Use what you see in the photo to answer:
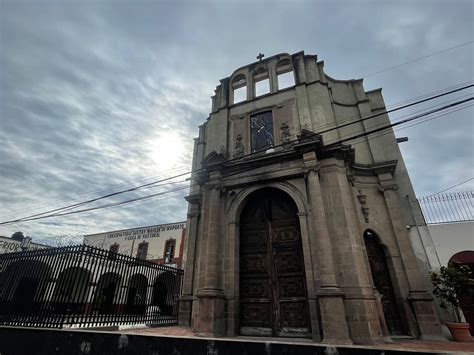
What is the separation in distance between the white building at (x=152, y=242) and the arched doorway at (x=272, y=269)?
17697 millimetres

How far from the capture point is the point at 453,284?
25.7 ft

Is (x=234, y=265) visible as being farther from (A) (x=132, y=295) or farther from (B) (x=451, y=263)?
(B) (x=451, y=263)

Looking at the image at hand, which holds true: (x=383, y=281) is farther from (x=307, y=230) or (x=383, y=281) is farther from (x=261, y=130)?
(x=261, y=130)

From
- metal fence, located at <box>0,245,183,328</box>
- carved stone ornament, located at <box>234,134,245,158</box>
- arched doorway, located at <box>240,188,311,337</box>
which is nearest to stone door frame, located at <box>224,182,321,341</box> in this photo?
arched doorway, located at <box>240,188,311,337</box>

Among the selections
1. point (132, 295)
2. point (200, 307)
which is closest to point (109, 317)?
point (132, 295)

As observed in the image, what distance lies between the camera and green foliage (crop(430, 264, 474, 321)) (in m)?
7.68

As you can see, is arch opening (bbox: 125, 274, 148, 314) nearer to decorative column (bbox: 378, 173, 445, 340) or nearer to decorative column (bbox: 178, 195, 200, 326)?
decorative column (bbox: 178, 195, 200, 326)

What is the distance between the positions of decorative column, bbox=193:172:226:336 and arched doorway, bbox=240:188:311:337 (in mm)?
977

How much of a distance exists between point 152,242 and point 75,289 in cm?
1929

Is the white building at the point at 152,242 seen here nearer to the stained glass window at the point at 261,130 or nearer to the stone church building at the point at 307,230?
the stone church building at the point at 307,230

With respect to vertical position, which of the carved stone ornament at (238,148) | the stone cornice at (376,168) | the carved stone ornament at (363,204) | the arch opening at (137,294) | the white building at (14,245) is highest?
the carved stone ornament at (238,148)

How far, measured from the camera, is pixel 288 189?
938 cm

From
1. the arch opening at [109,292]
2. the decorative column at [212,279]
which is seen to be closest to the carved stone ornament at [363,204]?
the decorative column at [212,279]

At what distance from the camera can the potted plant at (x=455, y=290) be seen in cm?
749
